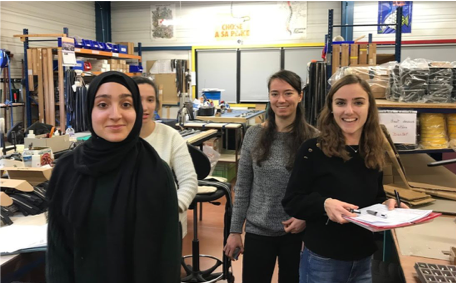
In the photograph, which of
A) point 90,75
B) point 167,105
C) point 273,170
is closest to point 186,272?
point 273,170

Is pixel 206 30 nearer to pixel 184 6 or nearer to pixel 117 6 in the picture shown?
pixel 184 6

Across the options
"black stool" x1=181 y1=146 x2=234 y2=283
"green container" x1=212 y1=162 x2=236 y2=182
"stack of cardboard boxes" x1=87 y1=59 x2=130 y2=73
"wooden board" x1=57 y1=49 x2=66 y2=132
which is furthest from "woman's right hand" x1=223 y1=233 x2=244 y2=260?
"stack of cardboard boxes" x1=87 y1=59 x2=130 y2=73

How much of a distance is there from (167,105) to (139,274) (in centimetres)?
883

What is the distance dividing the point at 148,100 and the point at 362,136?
1064 millimetres

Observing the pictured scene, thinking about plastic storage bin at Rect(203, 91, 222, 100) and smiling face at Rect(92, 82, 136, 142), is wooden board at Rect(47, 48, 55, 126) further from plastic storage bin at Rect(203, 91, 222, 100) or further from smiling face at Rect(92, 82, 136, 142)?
Result: smiling face at Rect(92, 82, 136, 142)

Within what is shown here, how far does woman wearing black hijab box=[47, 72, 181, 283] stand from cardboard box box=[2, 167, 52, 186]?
3.86 feet

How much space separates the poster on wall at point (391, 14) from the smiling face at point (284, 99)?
747 cm

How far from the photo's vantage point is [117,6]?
10148 millimetres

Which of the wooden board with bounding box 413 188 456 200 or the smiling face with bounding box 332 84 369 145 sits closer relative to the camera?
the smiling face with bounding box 332 84 369 145

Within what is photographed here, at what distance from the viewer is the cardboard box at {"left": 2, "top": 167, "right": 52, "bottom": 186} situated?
2.27m

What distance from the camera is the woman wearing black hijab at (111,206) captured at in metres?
1.15


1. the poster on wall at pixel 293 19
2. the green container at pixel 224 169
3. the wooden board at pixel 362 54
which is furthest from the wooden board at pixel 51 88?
the poster on wall at pixel 293 19

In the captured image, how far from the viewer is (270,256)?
6.00ft

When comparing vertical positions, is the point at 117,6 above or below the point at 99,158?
above
